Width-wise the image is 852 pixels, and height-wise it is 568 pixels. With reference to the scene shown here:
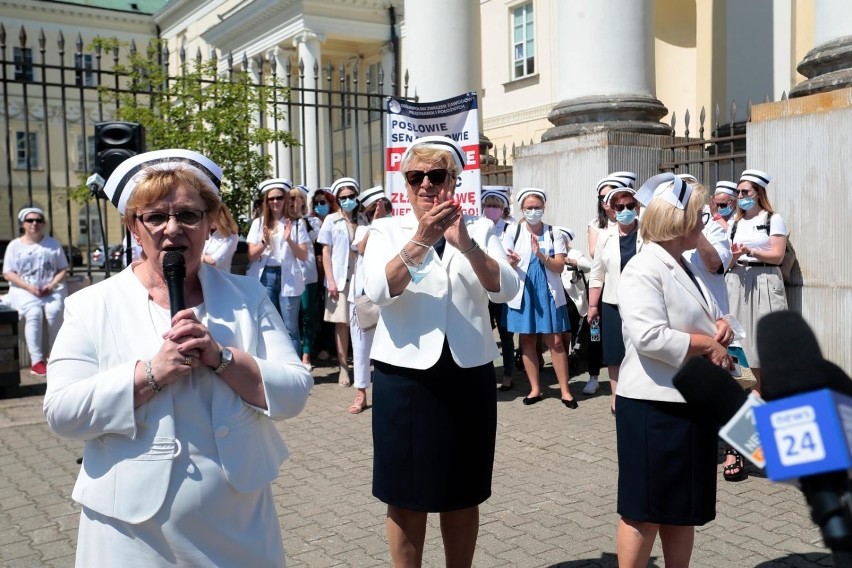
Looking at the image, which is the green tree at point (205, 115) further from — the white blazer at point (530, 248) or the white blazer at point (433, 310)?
the white blazer at point (433, 310)

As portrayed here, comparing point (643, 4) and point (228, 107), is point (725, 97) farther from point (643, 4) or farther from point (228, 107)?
point (228, 107)

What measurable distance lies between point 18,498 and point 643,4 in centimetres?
866

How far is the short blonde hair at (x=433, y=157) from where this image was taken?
3781 millimetres

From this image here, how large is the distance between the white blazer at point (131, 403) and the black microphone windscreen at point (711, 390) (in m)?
1.32

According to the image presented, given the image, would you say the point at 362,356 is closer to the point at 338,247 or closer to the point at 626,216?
the point at 338,247

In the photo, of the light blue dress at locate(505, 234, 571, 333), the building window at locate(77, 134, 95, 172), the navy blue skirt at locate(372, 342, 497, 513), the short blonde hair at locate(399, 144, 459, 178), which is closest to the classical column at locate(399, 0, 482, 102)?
the building window at locate(77, 134, 95, 172)

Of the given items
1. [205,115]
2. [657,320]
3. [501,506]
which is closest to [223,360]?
[657,320]

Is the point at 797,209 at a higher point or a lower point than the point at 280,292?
higher

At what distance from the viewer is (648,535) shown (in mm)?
3602

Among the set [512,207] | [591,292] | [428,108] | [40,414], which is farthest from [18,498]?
[512,207]

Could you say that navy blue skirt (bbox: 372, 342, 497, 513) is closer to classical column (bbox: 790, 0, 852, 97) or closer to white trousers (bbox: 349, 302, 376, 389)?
white trousers (bbox: 349, 302, 376, 389)

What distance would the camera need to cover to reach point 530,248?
27.4ft

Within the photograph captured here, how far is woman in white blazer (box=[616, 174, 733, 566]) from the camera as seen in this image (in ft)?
11.5

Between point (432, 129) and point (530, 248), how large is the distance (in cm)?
235
